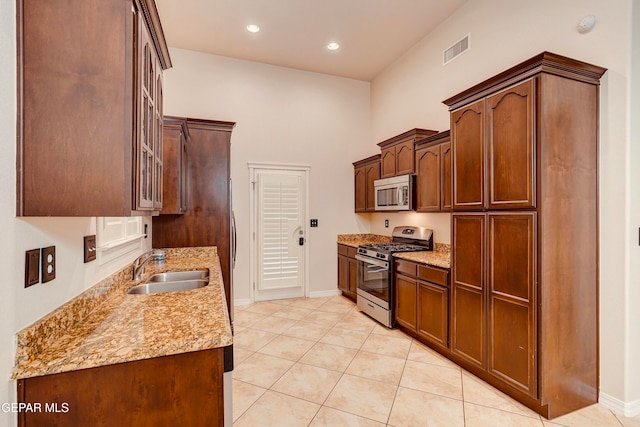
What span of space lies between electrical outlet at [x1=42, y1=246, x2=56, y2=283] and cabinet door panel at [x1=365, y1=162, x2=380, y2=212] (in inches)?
147

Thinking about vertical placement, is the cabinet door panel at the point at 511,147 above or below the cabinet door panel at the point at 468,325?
above

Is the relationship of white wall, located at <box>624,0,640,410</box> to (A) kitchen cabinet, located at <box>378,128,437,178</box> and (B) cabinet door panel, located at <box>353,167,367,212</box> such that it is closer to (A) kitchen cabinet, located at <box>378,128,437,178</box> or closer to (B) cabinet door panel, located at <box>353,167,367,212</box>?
(A) kitchen cabinet, located at <box>378,128,437,178</box>

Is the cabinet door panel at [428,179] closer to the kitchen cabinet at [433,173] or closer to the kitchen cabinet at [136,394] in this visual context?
the kitchen cabinet at [433,173]

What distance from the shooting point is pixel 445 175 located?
316cm

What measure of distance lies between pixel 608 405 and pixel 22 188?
3.44m

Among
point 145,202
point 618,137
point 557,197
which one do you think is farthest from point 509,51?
point 145,202

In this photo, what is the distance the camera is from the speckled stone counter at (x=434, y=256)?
294 centimetres

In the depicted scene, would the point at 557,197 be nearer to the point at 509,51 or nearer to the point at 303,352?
the point at 509,51

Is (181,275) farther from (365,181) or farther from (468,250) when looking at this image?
(365,181)

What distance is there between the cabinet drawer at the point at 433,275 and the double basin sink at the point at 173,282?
2.01m

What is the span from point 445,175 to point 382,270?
1.29 metres

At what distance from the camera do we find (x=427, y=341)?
3082mm

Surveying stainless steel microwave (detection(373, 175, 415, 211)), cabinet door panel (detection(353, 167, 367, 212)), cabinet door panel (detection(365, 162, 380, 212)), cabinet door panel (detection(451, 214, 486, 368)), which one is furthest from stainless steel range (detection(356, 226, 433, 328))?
cabinet door panel (detection(451, 214, 486, 368))

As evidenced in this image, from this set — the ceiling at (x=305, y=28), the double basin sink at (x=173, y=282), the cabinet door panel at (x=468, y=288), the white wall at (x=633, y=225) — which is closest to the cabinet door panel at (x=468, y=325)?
the cabinet door panel at (x=468, y=288)
